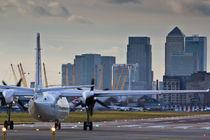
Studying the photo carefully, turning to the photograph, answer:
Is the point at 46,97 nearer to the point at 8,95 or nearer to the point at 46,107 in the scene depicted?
the point at 46,107

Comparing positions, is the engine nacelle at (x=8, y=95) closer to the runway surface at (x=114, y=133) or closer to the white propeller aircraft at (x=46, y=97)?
the white propeller aircraft at (x=46, y=97)

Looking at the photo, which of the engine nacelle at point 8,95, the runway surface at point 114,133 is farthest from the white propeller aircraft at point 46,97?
the runway surface at point 114,133

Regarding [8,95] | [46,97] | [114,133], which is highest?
[8,95]

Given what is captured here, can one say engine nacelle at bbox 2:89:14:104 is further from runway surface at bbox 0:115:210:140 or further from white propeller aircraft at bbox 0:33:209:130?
runway surface at bbox 0:115:210:140

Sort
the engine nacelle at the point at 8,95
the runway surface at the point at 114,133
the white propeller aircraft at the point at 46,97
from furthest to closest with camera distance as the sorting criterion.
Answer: the engine nacelle at the point at 8,95
the white propeller aircraft at the point at 46,97
the runway surface at the point at 114,133

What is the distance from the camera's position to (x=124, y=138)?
43781mm

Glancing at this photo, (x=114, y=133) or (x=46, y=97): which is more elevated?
(x=46, y=97)

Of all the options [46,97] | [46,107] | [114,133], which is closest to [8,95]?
[46,97]

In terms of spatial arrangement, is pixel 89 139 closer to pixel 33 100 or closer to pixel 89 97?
pixel 33 100

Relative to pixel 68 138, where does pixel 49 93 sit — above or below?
above

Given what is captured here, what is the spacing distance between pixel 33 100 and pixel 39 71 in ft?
15.7

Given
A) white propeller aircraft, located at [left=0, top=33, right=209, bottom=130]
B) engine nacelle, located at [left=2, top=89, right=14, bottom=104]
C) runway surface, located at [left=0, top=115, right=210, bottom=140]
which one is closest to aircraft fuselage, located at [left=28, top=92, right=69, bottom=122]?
white propeller aircraft, located at [left=0, top=33, right=209, bottom=130]

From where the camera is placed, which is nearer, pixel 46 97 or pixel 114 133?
pixel 114 133

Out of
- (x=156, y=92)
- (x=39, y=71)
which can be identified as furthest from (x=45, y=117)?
(x=156, y=92)
